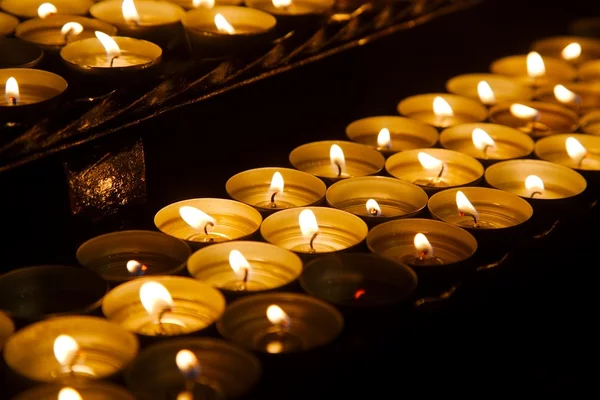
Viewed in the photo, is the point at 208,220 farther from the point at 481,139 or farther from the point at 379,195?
the point at 481,139

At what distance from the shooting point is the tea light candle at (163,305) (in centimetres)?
118

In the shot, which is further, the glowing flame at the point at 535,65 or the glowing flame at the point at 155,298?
the glowing flame at the point at 535,65

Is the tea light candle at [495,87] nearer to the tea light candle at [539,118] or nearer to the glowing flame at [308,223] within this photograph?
the tea light candle at [539,118]

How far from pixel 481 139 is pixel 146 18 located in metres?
0.73

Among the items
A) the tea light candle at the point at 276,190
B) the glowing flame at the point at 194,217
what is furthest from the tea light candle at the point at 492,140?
the glowing flame at the point at 194,217

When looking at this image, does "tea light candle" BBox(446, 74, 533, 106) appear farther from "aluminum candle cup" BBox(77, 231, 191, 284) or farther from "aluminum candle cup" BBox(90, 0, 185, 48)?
"aluminum candle cup" BBox(77, 231, 191, 284)

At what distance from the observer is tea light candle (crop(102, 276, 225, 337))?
118 centimetres

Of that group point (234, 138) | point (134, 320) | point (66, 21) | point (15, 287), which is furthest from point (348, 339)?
point (66, 21)

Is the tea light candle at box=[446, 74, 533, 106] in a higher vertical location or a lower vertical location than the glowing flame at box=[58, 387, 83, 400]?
higher

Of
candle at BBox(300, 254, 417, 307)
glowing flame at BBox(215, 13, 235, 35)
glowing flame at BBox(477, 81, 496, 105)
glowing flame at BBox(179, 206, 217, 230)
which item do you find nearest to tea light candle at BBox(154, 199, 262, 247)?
glowing flame at BBox(179, 206, 217, 230)

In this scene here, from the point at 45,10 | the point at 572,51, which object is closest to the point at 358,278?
the point at 45,10

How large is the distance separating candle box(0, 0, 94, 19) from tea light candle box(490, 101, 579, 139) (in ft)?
2.91

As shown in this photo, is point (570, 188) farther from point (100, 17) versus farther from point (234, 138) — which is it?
point (100, 17)

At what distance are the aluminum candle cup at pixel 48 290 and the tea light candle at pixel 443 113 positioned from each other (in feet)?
2.94
